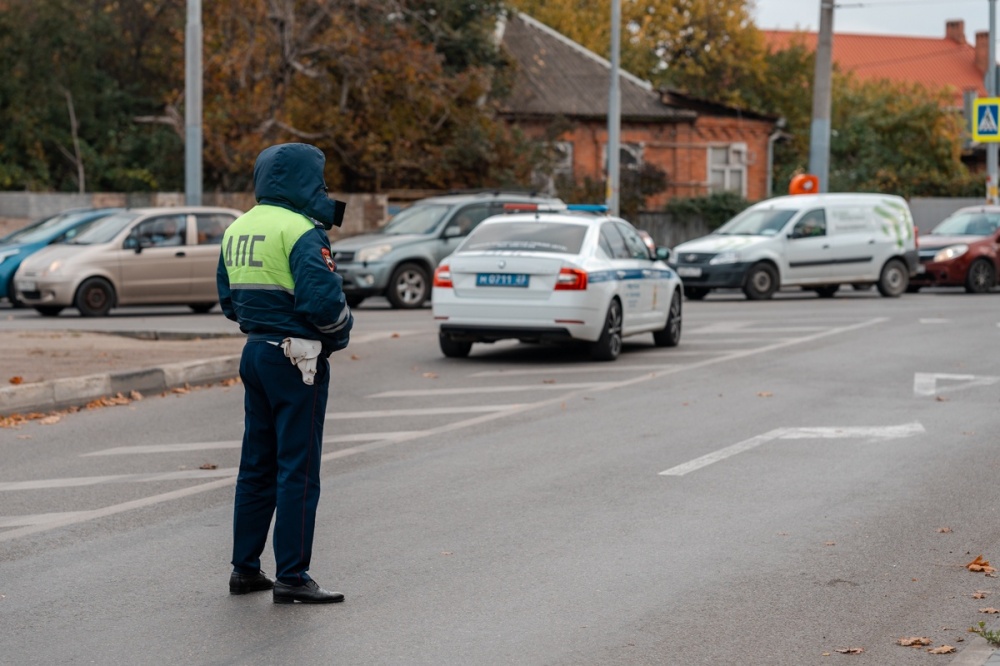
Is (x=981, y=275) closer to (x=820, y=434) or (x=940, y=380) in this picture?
(x=940, y=380)

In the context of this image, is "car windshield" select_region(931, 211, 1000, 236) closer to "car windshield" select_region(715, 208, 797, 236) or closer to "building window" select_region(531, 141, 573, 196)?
"car windshield" select_region(715, 208, 797, 236)

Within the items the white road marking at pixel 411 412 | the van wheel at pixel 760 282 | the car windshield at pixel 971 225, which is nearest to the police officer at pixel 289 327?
the white road marking at pixel 411 412

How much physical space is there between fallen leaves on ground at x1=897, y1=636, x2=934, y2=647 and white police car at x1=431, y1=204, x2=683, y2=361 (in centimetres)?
965

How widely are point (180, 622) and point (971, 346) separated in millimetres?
13638

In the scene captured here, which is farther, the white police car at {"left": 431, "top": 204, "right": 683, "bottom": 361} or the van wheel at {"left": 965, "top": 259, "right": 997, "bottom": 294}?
the van wheel at {"left": 965, "top": 259, "right": 997, "bottom": 294}

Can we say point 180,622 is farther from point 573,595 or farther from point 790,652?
point 790,652

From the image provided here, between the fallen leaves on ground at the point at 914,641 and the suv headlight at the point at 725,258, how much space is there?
71.3 ft

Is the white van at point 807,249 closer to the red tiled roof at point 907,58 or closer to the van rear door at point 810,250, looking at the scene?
the van rear door at point 810,250

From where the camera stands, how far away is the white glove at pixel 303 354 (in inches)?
239

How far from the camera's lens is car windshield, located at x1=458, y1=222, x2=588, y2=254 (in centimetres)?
1570

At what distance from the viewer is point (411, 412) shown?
1210 cm

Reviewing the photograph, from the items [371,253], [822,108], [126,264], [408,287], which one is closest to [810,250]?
[822,108]

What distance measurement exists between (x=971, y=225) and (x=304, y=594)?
27469mm

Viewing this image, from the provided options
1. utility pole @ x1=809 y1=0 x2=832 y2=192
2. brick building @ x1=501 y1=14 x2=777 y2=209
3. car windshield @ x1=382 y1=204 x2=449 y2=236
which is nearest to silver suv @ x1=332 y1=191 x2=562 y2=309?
car windshield @ x1=382 y1=204 x2=449 y2=236
